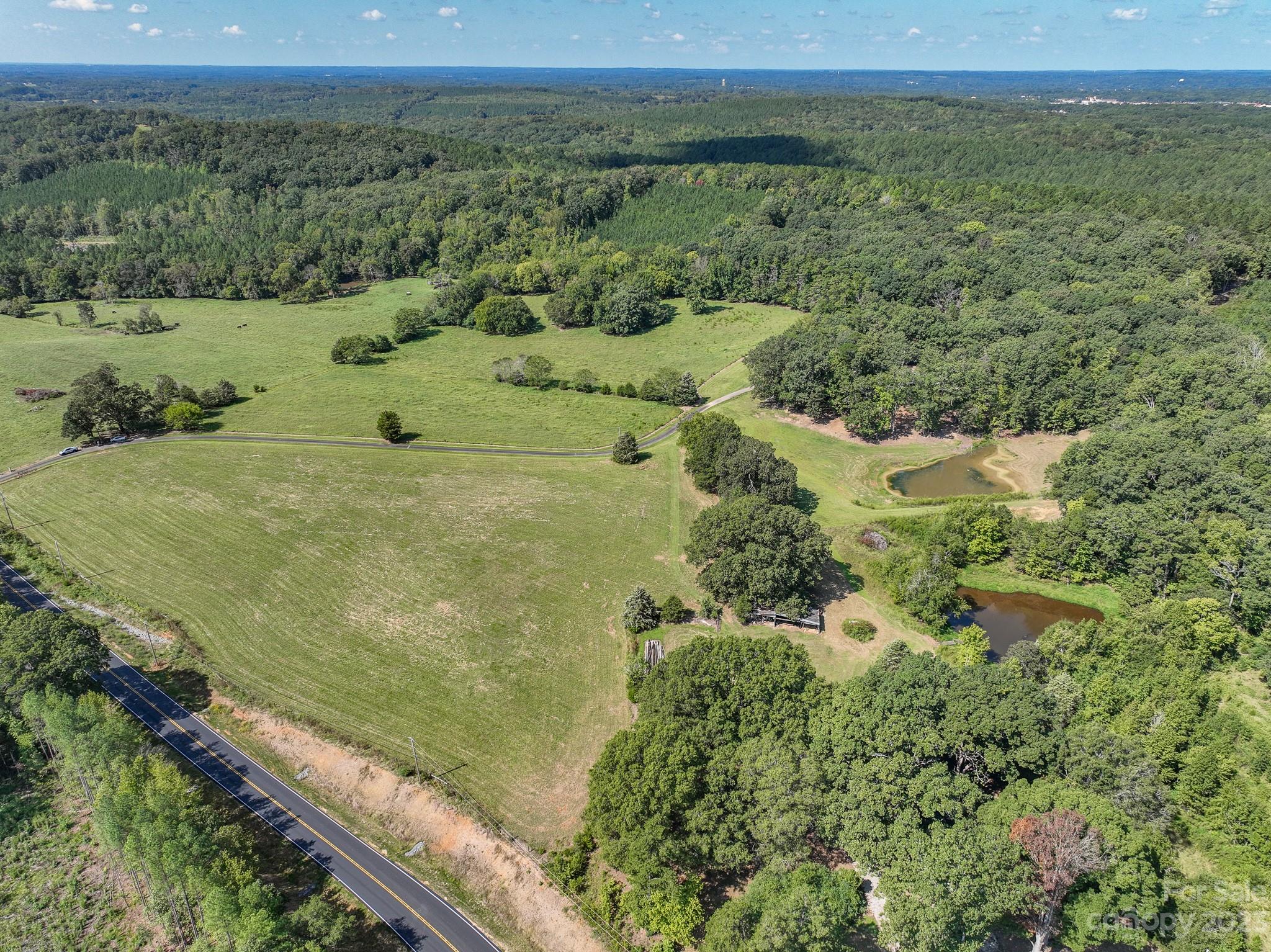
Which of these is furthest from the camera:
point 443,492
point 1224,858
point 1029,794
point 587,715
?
point 443,492

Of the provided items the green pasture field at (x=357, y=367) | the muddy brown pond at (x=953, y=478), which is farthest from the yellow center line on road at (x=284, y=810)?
the muddy brown pond at (x=953, y=478)

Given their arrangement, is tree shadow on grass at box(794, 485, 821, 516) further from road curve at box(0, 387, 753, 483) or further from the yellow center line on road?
the yellow center line on road

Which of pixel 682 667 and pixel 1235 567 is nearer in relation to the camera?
pixel 682 667

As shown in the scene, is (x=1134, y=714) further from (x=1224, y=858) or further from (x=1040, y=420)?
(x=1040, y=420)

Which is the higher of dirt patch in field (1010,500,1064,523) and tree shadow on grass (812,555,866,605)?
dirt patch in field (1010,500,1064,523)

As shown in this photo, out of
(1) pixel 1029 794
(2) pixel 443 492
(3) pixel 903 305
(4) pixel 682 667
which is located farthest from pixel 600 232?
(1) pixel 1029 794

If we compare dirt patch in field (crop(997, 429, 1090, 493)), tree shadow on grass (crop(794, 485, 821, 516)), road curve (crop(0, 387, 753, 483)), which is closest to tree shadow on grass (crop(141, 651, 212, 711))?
road curve (crop(0, 387, 753, 483))

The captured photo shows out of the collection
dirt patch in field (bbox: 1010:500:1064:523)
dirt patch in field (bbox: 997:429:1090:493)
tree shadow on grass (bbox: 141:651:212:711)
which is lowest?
tree shadow on grass (bbox: 141:651:212:711)

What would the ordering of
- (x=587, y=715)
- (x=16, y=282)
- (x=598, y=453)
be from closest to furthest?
(x=587, y=715) < (x=598, y=453) < (x=16, y=282)
